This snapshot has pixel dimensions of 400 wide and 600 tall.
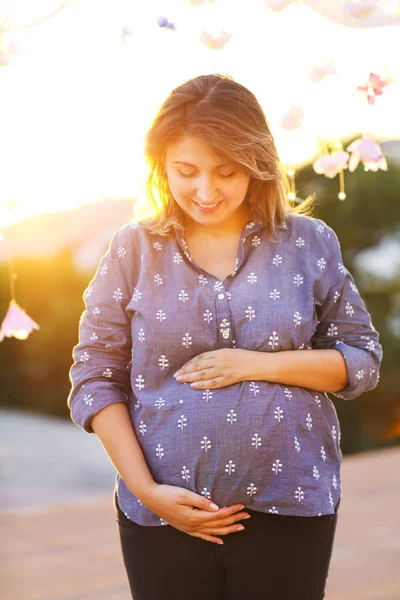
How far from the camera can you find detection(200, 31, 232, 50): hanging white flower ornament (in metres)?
1.83

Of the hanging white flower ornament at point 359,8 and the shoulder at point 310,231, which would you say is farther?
the hanging white flower ornament at point 359,8

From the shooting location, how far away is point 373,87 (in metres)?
1.87

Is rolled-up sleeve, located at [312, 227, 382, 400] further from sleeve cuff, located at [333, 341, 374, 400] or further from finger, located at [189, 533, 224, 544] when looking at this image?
finger, located at [189, 533, 224, 544]

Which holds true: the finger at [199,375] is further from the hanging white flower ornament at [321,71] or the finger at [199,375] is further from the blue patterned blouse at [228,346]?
the hanging white flower ornament at [321,71]

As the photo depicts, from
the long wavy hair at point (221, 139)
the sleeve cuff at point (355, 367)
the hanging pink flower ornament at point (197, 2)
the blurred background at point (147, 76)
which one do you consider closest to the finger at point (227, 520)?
the sleeve cuff at point (355, 367)

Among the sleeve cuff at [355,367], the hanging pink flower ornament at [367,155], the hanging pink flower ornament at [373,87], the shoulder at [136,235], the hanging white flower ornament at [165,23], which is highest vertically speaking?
the hanging white flower ornament at [165,23]

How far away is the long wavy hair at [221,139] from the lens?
154 centimetres

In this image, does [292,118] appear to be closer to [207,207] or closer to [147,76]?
[147,76]

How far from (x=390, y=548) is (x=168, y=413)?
9.61ft

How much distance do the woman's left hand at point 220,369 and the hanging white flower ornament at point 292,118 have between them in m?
0.63

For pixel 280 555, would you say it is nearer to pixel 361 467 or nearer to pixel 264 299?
pixel 264 299

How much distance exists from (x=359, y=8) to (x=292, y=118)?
269 millimetres

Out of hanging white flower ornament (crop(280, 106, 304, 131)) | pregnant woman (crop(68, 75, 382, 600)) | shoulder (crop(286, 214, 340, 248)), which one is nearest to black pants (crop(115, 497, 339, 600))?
pregnant woman (crop(68, 75, 382, 600))

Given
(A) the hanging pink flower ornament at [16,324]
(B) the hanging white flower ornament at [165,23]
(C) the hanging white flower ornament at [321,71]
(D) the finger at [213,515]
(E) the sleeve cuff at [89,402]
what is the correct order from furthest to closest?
(A) the hanging pink flower ornament at [16,324] < (C) the hanging white flower ornament at [321,71] < (B) the hanging white flower ornament at [165,23] < (E) the sleeve cuff at [89,402] < (D) the finger at [213,515]
